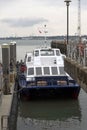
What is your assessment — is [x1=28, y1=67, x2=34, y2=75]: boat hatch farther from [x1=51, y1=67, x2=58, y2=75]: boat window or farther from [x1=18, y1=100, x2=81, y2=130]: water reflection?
[x1=18, y1=100, x2=81, y2=130]: water reflection

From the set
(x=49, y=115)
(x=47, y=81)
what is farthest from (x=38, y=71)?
(x=49, y=115)

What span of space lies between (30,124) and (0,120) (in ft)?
23.3

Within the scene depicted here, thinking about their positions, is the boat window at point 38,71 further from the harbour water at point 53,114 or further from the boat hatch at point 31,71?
the harbour water at point 53,114

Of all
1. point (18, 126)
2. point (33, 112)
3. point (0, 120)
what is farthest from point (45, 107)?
point (0, 120)

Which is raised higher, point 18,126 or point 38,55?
point 38,55

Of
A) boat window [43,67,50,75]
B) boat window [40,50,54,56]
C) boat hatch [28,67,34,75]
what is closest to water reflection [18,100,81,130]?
boat window [43,67,50,75]

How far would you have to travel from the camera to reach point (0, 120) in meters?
18.2

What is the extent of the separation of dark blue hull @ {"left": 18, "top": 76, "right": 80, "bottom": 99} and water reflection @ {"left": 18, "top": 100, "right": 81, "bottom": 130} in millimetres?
696

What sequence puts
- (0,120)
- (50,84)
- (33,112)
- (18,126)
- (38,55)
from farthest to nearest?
1. (38,55)
2. (50,84)
3. (33,112)
4. (18,126)
5. (0,120)

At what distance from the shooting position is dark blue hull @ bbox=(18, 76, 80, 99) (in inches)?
1224

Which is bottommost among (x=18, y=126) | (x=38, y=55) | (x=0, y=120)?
(x=18, y=126)

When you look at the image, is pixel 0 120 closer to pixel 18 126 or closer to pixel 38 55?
pixel 18 126

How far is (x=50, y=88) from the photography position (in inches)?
1228

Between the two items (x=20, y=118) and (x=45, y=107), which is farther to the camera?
(x=45, y=107)
